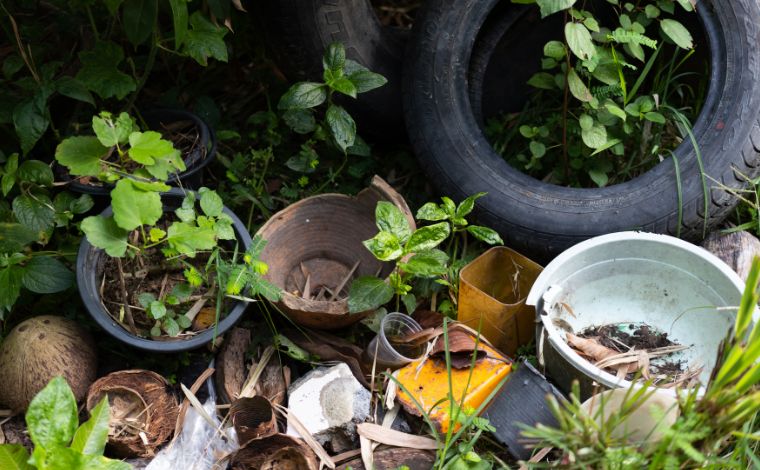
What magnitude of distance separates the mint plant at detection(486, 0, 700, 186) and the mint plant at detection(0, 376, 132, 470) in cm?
159

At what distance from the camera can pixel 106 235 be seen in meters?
2.00

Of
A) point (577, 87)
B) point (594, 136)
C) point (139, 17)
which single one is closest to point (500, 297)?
point (594, 136)

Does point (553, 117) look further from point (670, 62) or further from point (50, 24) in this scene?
point (50, 24)

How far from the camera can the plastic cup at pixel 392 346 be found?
2.25 m

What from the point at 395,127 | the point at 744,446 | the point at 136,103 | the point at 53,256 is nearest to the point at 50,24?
the point at 136,103

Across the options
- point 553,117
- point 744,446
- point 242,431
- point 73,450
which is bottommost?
point 242,431

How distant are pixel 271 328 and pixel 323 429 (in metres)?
0.38

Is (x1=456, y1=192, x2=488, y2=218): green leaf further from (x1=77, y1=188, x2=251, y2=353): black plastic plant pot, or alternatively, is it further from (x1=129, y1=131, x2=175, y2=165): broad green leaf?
(x1=129, y1=131, x2=175, y2=165): broad green leaf

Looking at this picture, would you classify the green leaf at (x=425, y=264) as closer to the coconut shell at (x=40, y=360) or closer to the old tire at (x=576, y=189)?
the old tire at (x=576, y=189)

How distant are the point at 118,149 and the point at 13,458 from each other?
0.82 metres

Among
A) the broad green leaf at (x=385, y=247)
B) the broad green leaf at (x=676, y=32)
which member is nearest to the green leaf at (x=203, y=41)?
the broad green leaf at (x=385, y=247)

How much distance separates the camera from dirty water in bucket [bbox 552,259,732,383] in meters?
2.27

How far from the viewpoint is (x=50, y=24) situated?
9.24 ft

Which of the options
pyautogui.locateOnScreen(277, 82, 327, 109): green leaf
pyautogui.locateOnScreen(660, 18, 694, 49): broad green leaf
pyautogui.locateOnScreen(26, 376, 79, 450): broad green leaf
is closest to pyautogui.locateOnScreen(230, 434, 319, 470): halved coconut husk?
pyautogui.locateOnScreen(26, 376, 79, 450): broad green leaf
